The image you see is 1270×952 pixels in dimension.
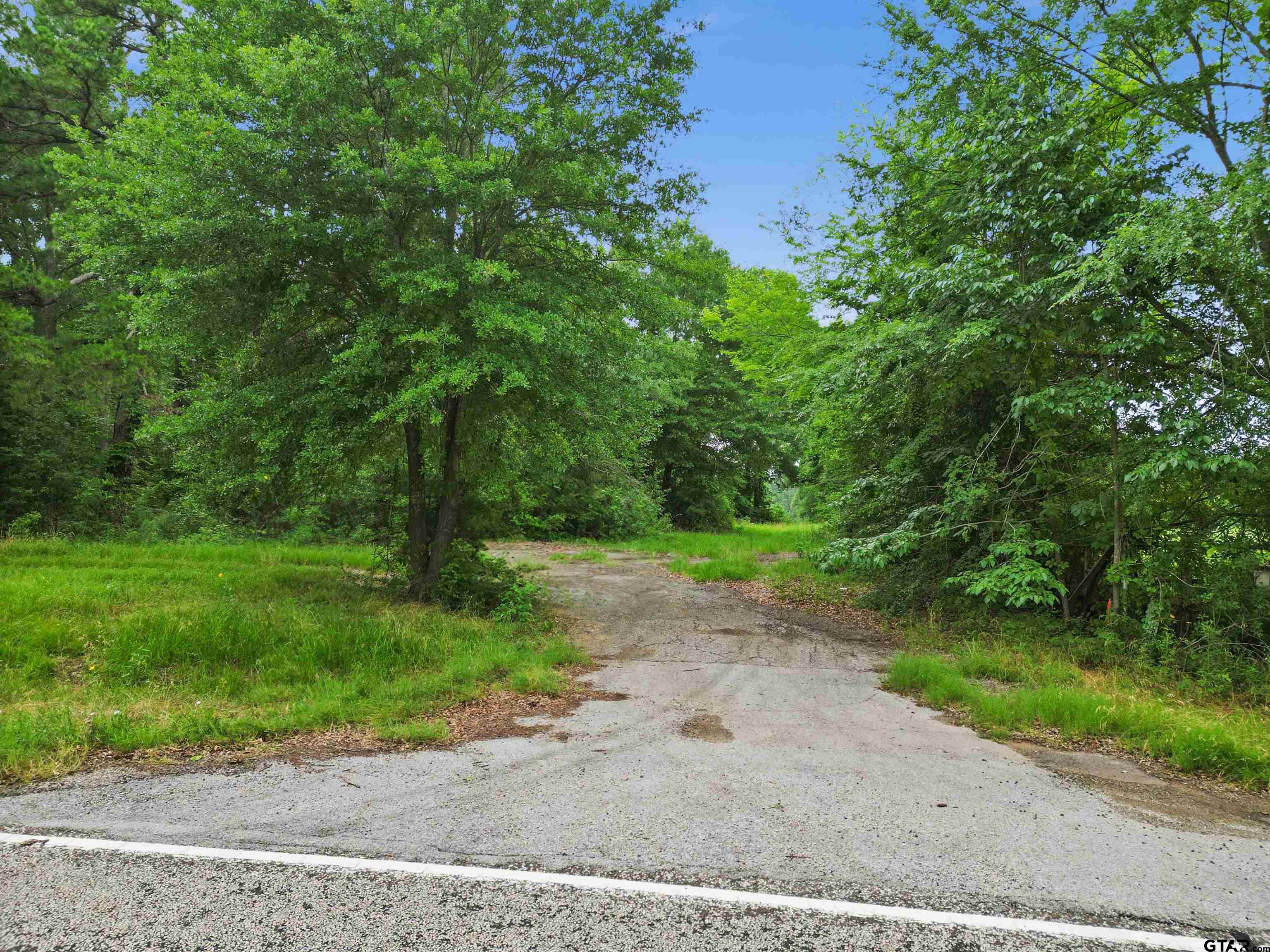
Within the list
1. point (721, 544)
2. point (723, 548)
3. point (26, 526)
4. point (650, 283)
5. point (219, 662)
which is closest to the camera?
point (219, 662)

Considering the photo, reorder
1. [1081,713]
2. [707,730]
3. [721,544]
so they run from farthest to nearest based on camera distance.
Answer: [721,544] < [1081,713] < [707,730]

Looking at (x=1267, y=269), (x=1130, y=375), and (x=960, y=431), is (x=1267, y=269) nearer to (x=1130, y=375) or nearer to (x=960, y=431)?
(x=1130, y=375)

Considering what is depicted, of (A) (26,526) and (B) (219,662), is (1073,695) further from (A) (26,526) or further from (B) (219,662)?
(A) (26,526)

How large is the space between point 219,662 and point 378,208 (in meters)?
5.73

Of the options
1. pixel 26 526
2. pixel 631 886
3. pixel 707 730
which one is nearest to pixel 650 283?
pixel 707 730

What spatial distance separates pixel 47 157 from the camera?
14.5m

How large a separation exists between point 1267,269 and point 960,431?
4.29 metres

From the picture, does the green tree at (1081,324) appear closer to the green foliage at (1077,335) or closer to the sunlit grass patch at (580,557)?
the green foliage at (1077,335)

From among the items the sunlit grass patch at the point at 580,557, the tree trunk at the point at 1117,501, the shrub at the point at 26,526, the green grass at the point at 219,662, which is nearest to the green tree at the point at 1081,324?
the tree trunk at the point at 1117,501

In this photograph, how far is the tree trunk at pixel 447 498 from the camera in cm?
984

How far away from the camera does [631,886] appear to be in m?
3.05

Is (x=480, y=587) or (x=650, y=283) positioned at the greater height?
(x=650, y=283)

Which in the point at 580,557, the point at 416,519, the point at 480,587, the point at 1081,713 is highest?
the point at 416,519

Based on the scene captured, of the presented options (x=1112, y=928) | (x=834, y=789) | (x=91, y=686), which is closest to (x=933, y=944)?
(x=1112, y=928)
